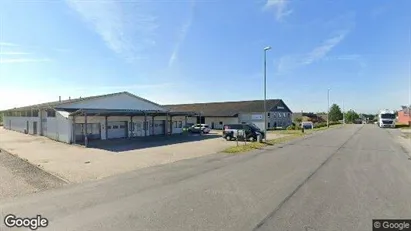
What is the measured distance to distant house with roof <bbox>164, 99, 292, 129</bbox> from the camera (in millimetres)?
55213

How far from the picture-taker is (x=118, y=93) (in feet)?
120

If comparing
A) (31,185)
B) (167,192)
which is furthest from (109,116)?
(167,192)

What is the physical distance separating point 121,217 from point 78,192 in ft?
10.8

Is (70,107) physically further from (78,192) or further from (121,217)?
(121,217)

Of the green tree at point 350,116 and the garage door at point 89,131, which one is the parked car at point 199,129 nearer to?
the garage door at point 89,131

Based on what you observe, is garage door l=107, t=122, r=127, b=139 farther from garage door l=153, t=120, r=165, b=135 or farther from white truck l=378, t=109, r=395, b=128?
white truck l=378, t=109, r=395, b=128

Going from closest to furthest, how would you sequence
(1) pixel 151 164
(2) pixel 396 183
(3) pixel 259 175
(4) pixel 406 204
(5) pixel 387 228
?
(5) pixel 387 228
(4) pixel 406 204
(2) pixel 396 183
(3) pixel 259 175
(1) pixel 151 164

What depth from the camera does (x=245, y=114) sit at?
184ft

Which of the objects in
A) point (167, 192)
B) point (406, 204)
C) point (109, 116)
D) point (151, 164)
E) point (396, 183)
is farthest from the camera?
point (109, 116)

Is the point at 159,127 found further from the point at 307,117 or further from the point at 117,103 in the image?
the point at 307,117

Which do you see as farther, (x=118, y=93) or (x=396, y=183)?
(x=118, y=93)

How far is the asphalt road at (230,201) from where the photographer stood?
648 centimetres

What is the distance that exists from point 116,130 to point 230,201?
88.0 ft

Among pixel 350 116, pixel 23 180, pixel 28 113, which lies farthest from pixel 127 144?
pixel 350 116
